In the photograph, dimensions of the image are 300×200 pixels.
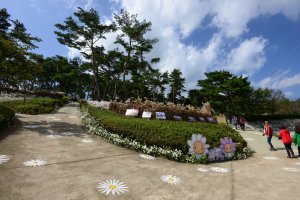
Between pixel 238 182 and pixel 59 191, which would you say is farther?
pixel 238 182

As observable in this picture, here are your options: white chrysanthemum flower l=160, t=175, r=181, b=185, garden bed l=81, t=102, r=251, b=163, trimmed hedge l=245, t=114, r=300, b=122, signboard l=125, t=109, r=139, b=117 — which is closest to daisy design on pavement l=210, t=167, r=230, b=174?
garden bed l=81, t=102, r=251, b=163

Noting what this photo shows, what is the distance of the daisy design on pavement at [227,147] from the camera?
936 centimetres

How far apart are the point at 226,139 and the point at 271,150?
3.49 metres

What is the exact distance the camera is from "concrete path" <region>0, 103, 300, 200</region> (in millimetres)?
4832

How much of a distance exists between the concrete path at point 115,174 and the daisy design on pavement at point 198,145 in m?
0.67

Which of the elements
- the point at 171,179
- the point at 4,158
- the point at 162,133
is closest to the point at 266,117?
the point at 162,133

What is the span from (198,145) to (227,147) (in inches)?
56.4

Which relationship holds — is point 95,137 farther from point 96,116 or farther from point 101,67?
point 101,67

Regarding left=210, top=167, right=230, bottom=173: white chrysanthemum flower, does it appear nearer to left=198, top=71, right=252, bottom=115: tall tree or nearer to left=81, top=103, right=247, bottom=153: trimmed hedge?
left=81, top=103, right=247, bottom=153: trimmed hedge

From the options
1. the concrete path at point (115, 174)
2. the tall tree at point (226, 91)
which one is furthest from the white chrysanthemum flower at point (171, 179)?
the tall tree at point (226, 91)

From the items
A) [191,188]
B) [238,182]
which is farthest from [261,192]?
[191,188]

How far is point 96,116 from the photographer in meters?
12.3

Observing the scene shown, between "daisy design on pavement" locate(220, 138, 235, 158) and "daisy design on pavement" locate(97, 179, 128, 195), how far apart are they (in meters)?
5.22

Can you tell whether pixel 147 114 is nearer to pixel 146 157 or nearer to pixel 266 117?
pixel 146 157
